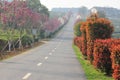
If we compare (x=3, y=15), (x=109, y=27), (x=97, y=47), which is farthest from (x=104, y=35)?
(x=3, y=15)

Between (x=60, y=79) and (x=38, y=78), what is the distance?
100cm

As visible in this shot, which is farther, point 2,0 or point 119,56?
point 2,0

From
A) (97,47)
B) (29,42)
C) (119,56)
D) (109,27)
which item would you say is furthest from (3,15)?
(119,56)

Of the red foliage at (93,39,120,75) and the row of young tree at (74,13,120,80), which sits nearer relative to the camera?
the row of young tree at (74,13,120,80)

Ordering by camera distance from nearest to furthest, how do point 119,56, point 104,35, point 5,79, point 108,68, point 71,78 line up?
point 119,56
point 5,79
point 71,78
point 108,68
point 104,35

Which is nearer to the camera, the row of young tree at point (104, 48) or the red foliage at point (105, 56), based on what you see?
the row of young tree at point (104, 48)

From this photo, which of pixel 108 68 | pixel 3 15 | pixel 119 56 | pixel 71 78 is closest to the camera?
pixel 119 56

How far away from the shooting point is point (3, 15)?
4703cm

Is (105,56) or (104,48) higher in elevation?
(104,48)

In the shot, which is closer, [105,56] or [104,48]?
[105,56]

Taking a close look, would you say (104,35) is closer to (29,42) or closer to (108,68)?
(108,68)

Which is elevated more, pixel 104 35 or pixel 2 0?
pixel 2 0

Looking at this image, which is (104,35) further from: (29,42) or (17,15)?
(29,42)

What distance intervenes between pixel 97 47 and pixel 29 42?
4450cm
